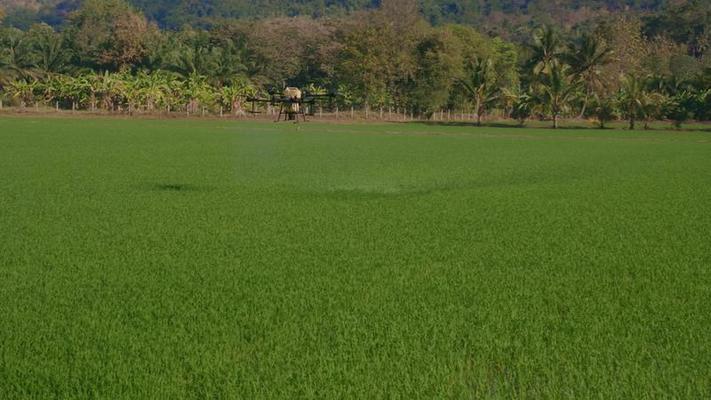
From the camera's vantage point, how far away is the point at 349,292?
5812 millimetres

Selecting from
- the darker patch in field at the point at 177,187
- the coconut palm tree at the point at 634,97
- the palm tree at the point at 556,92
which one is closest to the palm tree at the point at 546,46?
the palm tree at the point at 556,92

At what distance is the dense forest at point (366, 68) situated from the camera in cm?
5150

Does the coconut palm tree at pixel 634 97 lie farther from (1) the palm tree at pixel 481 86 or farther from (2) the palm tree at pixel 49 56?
(2) the palm tree at pixel 49 56

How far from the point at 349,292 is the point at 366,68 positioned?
5149cm

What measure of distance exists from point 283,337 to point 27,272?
9.59ft

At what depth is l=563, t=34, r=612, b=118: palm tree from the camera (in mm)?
51906

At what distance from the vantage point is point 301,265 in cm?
682

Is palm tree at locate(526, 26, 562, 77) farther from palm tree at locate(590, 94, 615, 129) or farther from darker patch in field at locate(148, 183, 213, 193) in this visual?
darker patch in field at locate(148, 183, 213, 193)

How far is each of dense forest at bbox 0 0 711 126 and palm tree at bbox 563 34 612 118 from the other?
105mm

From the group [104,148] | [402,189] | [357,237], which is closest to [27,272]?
[357,237]

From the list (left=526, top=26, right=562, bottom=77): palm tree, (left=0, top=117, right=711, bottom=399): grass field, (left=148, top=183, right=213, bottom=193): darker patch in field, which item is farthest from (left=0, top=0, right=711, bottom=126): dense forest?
(left=0, top=117, right=711, bottom=399): grass field

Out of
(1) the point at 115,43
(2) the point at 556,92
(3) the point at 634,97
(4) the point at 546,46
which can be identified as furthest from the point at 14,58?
(3) the point at 634,97

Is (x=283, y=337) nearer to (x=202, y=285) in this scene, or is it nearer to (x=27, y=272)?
(x=202, y=285)

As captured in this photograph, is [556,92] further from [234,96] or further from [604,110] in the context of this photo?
[234,96]
